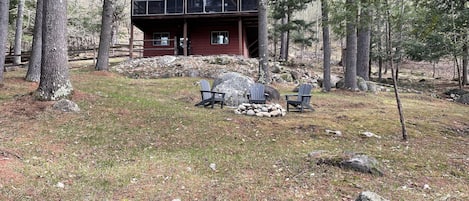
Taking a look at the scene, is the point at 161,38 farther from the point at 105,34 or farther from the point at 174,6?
the point at 105,34

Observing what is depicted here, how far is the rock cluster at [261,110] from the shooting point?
8.23 m

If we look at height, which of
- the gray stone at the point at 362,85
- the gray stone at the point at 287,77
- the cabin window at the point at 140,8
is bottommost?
the gray stone at the point at 362,85

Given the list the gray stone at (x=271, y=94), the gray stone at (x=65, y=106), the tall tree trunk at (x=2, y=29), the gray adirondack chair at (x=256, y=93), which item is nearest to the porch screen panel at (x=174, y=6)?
the tall tree trunk at (x=2, y=29)

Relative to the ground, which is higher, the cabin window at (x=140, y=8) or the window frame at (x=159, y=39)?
the cabin window at (x=140, y=8)

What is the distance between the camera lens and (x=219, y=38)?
22078 millimetres

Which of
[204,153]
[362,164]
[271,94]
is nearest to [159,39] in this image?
[271,94]

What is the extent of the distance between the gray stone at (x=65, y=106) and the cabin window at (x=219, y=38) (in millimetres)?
15416

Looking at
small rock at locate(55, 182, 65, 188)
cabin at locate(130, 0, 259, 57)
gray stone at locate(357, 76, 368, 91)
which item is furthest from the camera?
cabin at locate(130, 0, 259, 57)

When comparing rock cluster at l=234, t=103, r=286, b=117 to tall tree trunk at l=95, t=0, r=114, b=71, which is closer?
rock cluster at l=234, t=103, r=286, b=117

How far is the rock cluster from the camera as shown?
8228 millimetres

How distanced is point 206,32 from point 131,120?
16008mm

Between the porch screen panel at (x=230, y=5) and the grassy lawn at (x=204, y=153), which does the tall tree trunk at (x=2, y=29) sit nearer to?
the grassy lawn at (x=204, y=153)

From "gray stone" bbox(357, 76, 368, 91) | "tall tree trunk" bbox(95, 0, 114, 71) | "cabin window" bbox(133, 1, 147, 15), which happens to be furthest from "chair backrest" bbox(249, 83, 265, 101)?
"cabin window" bbox(133, 1, 147, 15)

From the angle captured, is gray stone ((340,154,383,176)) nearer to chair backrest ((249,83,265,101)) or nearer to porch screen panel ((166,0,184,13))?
chair backrest ((249,83,265,101))
